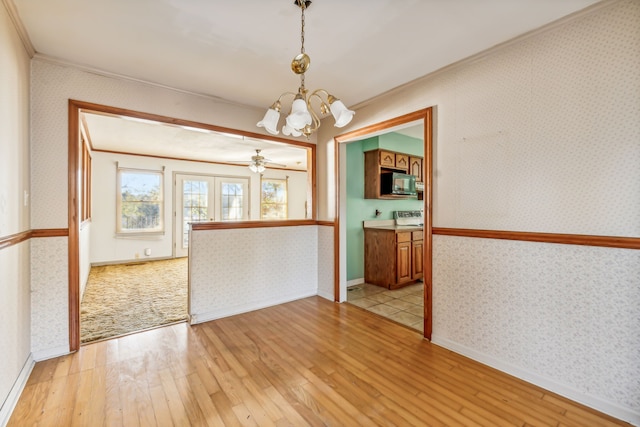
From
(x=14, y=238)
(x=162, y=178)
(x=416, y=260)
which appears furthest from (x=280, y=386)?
(x=162, y=178)

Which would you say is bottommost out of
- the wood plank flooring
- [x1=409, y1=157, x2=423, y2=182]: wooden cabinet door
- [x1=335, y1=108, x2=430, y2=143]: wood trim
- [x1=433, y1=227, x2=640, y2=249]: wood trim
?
the wood plank flooring

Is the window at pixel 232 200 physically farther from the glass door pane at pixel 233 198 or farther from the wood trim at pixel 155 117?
the wood trim at pixel 155 117

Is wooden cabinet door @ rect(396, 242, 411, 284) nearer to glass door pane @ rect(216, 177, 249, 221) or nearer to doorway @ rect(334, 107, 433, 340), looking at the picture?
doorway @ rect(334, 107, 433, 340)

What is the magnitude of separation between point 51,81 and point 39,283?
1.73 metres

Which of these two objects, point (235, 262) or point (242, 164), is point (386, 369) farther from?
point (242, 164)

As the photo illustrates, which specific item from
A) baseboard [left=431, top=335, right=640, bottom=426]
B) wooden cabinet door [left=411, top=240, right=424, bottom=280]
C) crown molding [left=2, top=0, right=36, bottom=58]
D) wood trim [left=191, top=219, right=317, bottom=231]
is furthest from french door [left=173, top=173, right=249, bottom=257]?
baseboard [left=431, top=335, right=640, bottom=426]

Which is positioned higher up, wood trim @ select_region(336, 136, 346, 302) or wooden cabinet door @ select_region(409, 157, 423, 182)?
wooden cabinet door @ select_region(409, 157, 423, 182)

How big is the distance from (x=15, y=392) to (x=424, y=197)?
135 inches

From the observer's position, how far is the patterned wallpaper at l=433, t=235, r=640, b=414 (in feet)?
5.62

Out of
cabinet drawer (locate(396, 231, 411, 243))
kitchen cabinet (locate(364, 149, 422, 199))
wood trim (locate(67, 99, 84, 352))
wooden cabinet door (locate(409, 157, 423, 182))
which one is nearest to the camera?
wood trim (locate(67, 99, 84, 352))

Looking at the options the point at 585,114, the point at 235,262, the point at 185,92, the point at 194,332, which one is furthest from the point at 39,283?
A: the point at 585,114

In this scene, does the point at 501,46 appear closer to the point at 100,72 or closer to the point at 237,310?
the point at 100,72

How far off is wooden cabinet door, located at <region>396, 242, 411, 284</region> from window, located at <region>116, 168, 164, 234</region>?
5.47m

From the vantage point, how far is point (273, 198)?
8.25 meters
